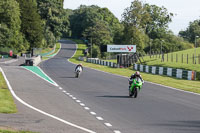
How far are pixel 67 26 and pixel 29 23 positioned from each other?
113ft

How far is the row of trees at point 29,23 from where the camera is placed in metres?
93.1

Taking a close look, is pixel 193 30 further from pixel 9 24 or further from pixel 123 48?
pixel 9 24

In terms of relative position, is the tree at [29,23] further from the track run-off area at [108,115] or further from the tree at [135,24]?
the track run-off area at [108,115]

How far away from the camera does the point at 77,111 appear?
48.7 ft

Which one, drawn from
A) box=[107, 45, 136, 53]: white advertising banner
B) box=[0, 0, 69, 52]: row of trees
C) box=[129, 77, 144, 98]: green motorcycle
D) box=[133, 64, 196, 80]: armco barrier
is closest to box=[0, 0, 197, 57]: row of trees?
box=[0, 0, 69, 52]: row of trees

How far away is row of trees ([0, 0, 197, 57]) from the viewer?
94.6 m

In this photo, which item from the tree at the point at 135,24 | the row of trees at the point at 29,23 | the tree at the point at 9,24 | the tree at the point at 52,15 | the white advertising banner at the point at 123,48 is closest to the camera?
the white advertising banner at the point at 123,48

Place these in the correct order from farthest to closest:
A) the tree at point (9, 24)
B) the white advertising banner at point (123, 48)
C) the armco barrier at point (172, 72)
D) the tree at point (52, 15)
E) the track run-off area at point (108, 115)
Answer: the tree at point (52, 15) → the tree at point (9, 24) → the white advertising banner at point (123, 48) → the armco barrier at point (172, 72) → the track run-off area at point (108, 115)

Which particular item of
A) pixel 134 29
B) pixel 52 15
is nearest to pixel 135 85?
pixel 134 29

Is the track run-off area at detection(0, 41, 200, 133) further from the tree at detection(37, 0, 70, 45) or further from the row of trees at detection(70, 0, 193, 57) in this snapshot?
the tree at detection(37, 0, 70, 45)

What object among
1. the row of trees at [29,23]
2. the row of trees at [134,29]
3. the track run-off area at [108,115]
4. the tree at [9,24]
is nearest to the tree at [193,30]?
the row of trees at [134,29]

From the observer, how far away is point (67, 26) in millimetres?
144250

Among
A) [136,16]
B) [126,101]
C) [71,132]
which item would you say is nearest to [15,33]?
[136,16]

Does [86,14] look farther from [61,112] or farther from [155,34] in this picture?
[61,112]
